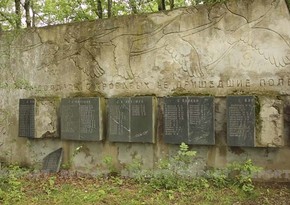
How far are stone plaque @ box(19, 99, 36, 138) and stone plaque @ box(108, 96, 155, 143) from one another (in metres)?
1.66

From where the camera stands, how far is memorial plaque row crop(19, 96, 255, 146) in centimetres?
538

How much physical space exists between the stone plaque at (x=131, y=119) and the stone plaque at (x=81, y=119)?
9.5 inches

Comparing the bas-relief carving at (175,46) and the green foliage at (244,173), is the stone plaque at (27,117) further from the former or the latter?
the green foliage at (244,173)

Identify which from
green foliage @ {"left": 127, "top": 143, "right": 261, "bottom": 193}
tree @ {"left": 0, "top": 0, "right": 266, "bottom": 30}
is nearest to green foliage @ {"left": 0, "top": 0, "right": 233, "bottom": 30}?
tree @ {"left": 0, "top": 0, "right": 266, "bottom": 30}

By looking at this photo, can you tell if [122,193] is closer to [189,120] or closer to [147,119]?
[147,119]

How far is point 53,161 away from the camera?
22.3ft

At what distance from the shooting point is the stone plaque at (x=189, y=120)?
559 cm

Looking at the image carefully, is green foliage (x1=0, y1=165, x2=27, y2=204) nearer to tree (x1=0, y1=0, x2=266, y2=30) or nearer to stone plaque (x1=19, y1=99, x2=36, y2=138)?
stone plaque (x1=19, y1=99, x2=36, y2=138)

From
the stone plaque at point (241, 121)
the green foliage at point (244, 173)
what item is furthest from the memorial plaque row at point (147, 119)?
the green foliage at point (244, 173)

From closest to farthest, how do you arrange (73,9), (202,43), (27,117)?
(202,43), (27,117), (73,9)

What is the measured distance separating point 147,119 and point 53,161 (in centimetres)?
219

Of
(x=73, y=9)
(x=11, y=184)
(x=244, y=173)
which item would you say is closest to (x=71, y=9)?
(x=73, y=9)

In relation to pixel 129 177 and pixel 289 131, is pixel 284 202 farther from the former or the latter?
pixel 129 177

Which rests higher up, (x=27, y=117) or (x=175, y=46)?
(x=175, y=46)
